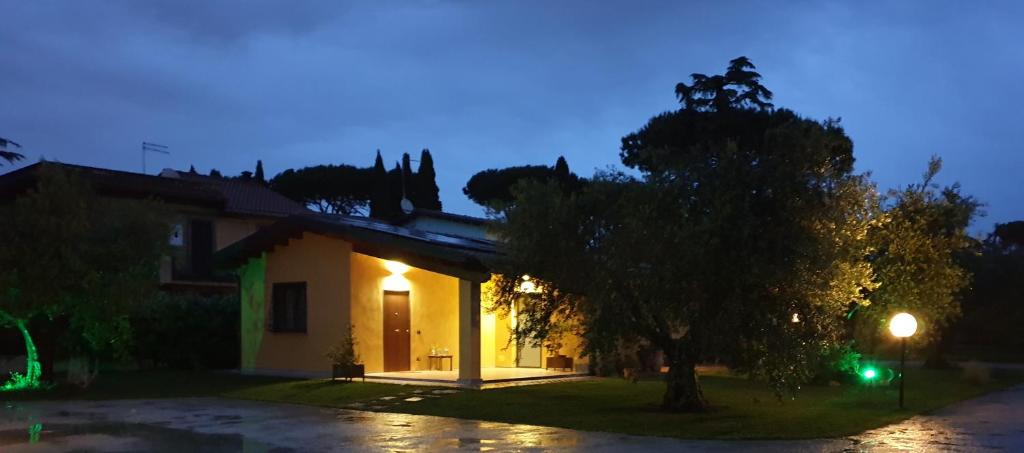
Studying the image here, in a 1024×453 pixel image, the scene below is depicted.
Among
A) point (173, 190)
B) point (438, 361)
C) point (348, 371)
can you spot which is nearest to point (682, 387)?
point (348, 371)

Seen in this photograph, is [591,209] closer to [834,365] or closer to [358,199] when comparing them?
[834,365]

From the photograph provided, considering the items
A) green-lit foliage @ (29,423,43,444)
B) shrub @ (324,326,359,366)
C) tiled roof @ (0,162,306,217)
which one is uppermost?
tiled roof @ (0,162,306,217)

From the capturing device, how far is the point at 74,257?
1761 centimetres

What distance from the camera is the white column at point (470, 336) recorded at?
17688 millimetres

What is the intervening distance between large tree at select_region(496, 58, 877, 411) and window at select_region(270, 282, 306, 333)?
29.0 feet

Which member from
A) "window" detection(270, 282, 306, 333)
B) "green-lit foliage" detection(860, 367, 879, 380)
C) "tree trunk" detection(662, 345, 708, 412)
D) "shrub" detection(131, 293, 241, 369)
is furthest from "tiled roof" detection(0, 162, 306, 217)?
"green-lit foliage" detection(860, 367, 879, 380)

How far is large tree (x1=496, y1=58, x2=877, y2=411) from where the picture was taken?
11914 mm

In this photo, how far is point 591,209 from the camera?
Result: 1338cm

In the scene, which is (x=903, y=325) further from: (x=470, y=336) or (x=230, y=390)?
(x=230, y=390)

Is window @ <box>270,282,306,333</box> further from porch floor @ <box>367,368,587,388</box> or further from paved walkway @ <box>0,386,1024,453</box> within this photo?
paved walkway @ <box>0,386,1024,453</box>

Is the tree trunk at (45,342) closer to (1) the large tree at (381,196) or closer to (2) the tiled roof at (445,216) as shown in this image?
(2) the tiled roof at (445,216)

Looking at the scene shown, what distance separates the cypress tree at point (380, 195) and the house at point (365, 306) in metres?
23.0

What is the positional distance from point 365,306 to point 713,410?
888 centimetres

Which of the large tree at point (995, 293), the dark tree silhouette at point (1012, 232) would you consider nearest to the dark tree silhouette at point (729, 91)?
the large tree at point (995, 293)
